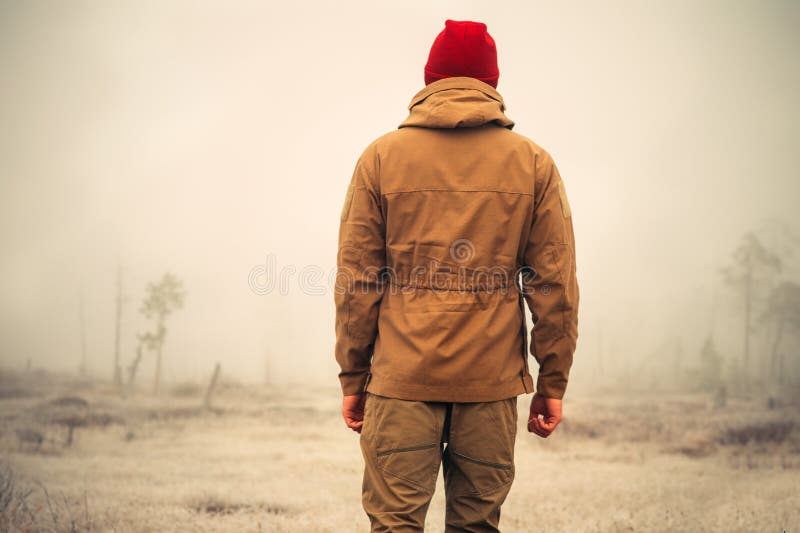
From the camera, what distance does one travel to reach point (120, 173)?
7613 millimetres

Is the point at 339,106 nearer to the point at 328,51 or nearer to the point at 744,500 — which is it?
the point at 328,51

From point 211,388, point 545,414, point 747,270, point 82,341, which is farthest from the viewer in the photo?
point 747,270

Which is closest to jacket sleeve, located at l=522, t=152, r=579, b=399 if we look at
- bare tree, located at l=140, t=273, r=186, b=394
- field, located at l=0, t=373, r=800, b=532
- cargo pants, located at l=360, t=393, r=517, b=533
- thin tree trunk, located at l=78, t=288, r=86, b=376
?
cargo pants, located at l=360, t=393, r=517, b=533

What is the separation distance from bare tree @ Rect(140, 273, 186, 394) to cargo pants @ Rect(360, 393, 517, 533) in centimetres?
544

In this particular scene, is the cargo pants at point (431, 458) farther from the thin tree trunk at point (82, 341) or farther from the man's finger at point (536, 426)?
the thin tree trunk at point (82, 341)

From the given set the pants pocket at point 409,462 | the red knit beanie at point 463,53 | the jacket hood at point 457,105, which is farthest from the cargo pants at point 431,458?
the red knit beanie at point 463,53

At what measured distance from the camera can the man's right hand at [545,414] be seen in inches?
95.7

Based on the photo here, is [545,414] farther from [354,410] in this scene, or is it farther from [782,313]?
[782,313]

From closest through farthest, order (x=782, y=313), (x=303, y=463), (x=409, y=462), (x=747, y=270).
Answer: (x=409, y=462), (x=303, y=463), (x=782, y=313), (x=747, y=270)

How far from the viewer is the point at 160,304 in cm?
738

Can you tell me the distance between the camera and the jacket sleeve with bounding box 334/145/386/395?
2.34 metres

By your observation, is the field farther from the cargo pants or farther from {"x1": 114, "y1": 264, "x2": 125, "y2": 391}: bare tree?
the cargo pants

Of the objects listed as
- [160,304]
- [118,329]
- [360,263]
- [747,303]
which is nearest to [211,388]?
[160,304]

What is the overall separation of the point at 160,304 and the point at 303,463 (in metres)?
2.61
